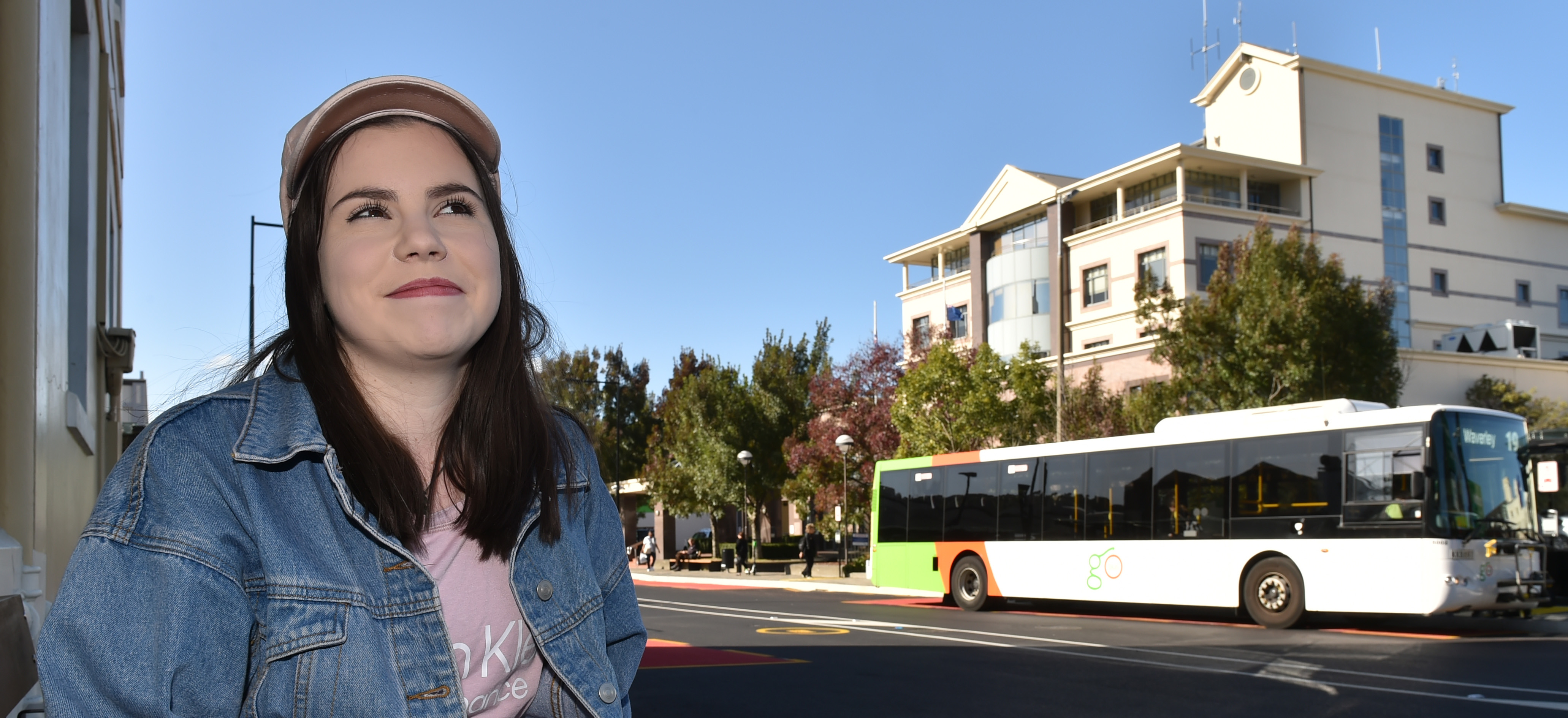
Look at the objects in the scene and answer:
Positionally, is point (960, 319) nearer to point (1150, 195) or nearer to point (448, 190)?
point (1150, 195)

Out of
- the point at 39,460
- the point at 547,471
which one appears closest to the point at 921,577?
the point at 39,460

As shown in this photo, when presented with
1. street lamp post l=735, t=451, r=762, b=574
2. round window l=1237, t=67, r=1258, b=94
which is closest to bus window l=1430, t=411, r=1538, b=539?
street lamp post l=735, t=451, r=762, b=574

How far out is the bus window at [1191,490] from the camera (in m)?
17.7

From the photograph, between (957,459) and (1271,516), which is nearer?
(1271,516)

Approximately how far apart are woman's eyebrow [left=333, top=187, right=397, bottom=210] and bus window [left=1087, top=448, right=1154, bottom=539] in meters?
18.1

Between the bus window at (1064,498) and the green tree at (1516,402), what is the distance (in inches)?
938

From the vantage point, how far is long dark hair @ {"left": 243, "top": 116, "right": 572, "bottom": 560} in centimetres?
181

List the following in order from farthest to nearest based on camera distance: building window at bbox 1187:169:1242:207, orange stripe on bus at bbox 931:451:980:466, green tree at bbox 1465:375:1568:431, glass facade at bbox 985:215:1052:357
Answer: glass facade at bbox 985:215:1052:357, building window at bbox 1187:169:1242:207, green tree at bbox 1465:375:1568:431, orange stripe on bus at bbox 931:451:980:466

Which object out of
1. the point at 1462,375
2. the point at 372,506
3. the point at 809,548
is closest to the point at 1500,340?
the point at 1462,375

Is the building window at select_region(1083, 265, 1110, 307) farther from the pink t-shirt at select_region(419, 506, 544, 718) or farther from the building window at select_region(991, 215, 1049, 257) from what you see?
the pink t-shirt at select_region(419, 506, 544, 718)

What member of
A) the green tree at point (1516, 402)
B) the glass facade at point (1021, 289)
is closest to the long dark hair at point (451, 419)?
the green tree at point (1516, 402)

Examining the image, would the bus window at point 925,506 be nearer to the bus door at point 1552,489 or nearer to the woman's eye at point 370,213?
the bus door at point 1552,489

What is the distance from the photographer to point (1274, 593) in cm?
1659

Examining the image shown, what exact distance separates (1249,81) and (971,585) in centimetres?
3235
